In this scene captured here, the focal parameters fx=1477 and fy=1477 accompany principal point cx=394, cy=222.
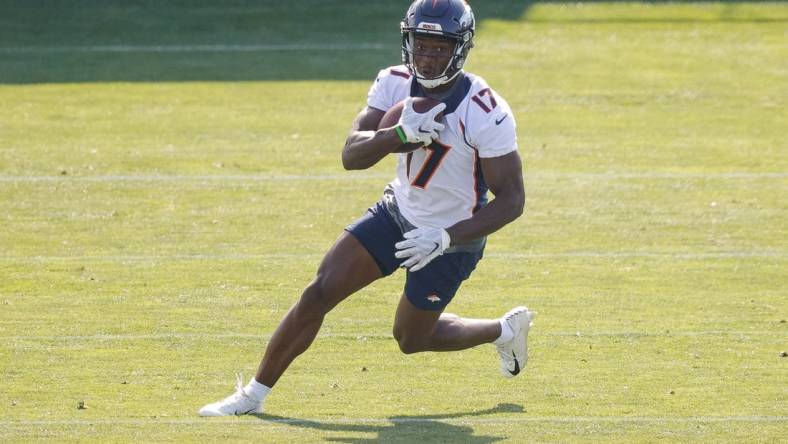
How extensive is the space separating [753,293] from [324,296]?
12.3 ft

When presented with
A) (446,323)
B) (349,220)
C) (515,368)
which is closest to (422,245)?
(446,323)

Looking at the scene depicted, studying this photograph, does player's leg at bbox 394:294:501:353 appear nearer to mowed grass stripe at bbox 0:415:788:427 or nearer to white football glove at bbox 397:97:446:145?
mowed grass stripe at bbox 0:415:788:427

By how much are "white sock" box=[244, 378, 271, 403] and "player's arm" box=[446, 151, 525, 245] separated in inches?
46.5

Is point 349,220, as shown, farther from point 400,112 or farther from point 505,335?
point 400,112

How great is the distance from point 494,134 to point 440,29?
55cm

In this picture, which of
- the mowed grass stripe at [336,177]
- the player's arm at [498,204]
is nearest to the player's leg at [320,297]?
the player's arm at [498,204]

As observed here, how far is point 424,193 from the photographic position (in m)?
7.11

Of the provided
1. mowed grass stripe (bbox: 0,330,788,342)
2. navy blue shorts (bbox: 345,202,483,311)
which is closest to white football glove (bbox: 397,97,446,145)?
navy blue shorts (bbox: 345,202,483,311)

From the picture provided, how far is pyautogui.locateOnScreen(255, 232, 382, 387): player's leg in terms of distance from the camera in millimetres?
7031

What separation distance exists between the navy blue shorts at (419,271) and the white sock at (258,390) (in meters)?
0.80

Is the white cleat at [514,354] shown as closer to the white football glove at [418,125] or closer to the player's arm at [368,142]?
the player's arm at [368,142]

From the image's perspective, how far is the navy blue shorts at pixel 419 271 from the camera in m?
7.11

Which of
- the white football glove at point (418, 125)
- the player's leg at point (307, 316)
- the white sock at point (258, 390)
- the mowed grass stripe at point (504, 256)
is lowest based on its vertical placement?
the mowed grass stripe at point (504, 256)

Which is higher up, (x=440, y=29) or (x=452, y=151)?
(x=440, y=29)
